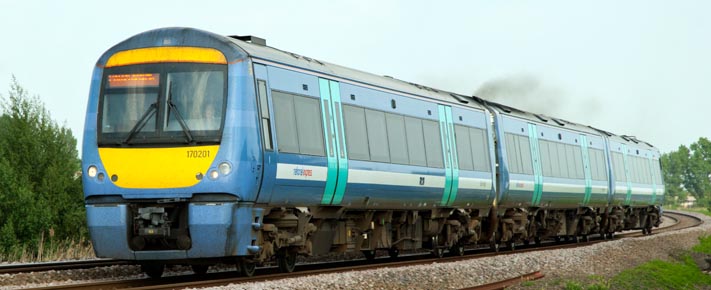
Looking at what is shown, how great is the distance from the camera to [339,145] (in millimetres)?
15289

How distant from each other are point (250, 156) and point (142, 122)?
1.45 metres

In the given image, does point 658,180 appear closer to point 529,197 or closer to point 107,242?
point 529,197

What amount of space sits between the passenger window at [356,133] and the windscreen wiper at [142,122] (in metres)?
3.55

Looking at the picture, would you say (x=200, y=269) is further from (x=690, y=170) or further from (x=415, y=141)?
(x=690, y=170)

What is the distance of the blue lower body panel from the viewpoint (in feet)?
41.7

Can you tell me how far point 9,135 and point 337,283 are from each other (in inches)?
1139

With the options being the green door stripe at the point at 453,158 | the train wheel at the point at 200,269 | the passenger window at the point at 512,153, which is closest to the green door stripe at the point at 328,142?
the train wheel at the point at 200,269

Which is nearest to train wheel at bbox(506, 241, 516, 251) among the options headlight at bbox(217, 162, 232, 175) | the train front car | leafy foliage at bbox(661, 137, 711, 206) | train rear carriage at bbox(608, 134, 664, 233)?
train rear carriage at bbox(608, 134, 664, 233)

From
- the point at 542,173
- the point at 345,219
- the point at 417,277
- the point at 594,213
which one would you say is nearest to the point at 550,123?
the point at 542,173

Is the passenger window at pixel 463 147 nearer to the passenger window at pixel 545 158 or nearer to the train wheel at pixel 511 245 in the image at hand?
the train wheel at pixel 511 245

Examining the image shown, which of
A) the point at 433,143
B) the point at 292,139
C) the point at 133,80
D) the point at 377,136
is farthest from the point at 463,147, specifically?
the point at 133,80

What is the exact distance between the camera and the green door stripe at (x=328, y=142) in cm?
1484

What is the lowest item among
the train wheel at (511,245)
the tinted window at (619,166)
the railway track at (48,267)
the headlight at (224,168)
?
the railway track at (48,267)

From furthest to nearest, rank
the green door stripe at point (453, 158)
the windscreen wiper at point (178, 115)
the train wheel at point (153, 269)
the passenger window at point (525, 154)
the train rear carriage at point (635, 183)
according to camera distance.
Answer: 1. the train rear carriage at point (635, 183)
2. the passenger window at point (525, 154)
3. the green door stripe at point (453, 158)
4. the train wheel at point (153, 269)
5. the windscreen wiper at point (178, 115)
